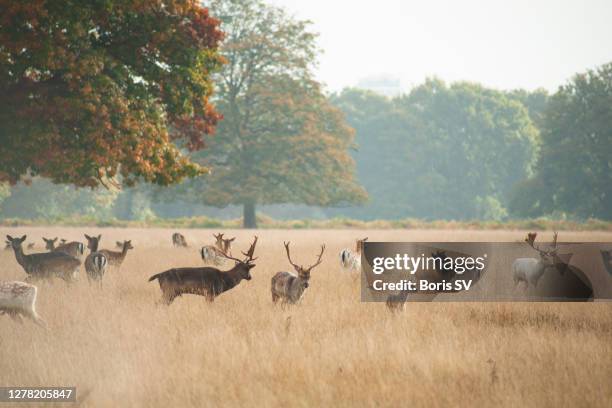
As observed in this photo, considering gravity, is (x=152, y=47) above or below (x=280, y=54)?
below

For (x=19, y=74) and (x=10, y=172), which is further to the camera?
(x=10, y=172)

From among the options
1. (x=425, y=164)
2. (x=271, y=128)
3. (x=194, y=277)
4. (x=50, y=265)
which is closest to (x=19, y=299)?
(x=194, y=277)

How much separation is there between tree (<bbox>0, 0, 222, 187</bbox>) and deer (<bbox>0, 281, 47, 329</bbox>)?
592 cm

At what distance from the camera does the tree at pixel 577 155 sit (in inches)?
Result: 2035

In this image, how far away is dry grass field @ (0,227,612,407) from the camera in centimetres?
657

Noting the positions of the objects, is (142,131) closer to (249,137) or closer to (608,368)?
(608,368)

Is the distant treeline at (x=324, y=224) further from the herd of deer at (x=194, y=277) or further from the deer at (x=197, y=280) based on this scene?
the deer at (x=197, y=280)

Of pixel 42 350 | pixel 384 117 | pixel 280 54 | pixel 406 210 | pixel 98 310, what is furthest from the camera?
pixel 384 117

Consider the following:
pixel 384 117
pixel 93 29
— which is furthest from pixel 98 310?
pixel 384 117

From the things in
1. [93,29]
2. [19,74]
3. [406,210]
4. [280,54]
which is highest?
[280,54]

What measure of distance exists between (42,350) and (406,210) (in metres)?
64.1

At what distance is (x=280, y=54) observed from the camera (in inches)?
1663

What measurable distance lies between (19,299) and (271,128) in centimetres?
3358

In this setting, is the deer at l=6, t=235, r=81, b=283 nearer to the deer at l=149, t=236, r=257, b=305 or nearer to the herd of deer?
the herd of deer
